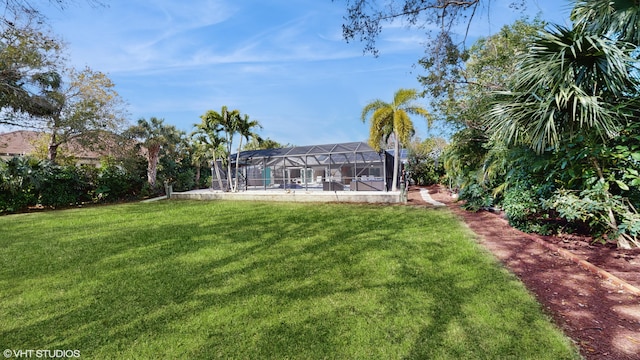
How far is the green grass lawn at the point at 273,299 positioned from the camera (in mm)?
2350

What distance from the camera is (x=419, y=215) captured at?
8430 millimetres

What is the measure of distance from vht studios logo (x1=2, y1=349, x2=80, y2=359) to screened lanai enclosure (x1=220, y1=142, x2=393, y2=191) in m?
13.6

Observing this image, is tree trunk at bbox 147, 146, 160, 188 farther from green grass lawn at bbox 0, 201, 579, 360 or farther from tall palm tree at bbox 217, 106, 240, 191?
green grass lawn at bbox 0, 201, 579, 360

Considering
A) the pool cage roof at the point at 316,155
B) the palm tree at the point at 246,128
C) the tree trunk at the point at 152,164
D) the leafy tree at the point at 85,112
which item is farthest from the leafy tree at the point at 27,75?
the pool cage roof at the point at 316,155

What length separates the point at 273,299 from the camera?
319 centimetres

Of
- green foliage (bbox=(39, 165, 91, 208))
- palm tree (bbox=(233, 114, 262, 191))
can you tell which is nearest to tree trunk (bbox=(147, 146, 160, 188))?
green foliage (bbox=(39, 165, 91, 208))

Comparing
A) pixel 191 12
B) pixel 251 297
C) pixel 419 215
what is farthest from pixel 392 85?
pixel 251 297

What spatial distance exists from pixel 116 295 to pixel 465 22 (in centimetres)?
681

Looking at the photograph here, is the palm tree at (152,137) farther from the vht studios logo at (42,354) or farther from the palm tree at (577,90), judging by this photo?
the palm tree at (577,90)

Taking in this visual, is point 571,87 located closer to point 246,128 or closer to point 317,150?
point 317,150

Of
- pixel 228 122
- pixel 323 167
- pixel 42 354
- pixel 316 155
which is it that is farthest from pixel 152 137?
pixel 42 354

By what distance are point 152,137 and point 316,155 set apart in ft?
35.3

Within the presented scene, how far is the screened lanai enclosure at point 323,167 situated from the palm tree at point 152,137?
13.6ft

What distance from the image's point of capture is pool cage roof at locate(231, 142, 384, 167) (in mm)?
15867
